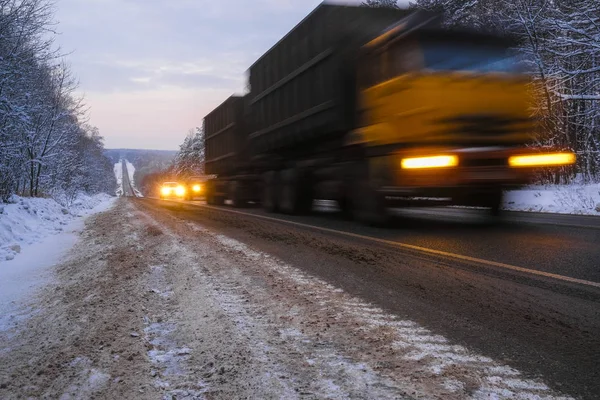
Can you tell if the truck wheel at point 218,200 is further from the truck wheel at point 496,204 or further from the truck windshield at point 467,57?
the truck windshield at point 467,57

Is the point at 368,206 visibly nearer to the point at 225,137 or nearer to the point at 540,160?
the point at 540,160

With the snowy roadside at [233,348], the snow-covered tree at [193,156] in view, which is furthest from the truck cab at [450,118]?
the snow-covered tree at [193,156]

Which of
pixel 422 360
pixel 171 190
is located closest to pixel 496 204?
pixel 422 360

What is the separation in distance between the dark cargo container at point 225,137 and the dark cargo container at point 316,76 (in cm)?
249

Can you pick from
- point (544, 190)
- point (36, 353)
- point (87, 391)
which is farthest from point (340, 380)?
point (544, 190)

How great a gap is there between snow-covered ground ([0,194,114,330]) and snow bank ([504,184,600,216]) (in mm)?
10145

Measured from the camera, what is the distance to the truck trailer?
21.1 feet

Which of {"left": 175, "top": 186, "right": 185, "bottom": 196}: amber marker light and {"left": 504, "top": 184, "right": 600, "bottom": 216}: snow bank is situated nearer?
{"left": 504, "top": 184, "right": 600, "bottom": 216}: snow bank

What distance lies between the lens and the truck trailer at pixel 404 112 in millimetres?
6426

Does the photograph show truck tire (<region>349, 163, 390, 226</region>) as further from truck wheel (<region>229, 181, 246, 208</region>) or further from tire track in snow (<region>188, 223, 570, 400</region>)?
truck wheel (<region>229, 181, 246, 208</region>)

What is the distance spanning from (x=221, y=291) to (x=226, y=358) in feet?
4.57

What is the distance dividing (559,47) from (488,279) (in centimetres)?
1419

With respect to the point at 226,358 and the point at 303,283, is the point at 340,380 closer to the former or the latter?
the point at 226,358

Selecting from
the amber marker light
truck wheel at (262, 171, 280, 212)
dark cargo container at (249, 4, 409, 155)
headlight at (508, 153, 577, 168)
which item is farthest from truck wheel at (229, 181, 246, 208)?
the amber marker light
